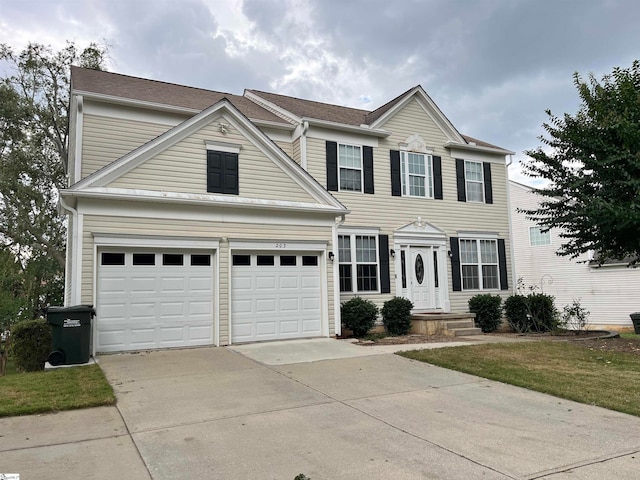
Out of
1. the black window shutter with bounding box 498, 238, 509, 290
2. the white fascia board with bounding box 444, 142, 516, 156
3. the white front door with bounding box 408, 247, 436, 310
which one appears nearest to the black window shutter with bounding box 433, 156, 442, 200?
the white fascia board with bounding box 444, 142, 516, 156

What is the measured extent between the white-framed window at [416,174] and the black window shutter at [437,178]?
11cm

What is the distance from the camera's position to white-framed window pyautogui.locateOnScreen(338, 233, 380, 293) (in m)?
14.1

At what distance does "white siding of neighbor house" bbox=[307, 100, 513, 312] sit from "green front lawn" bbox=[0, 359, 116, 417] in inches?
313

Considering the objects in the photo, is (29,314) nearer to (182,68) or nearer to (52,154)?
(52,154)

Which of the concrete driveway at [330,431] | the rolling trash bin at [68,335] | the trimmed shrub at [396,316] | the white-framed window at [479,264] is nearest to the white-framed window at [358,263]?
the trimmed shrub at [396,316]

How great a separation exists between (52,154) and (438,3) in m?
19.2

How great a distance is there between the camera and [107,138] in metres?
12.3

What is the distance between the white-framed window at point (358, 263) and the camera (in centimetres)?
1411

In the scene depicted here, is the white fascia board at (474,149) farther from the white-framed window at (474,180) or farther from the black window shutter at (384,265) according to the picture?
the black window shutter at (384,265)

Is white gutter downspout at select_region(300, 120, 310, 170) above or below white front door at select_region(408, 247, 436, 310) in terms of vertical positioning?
above

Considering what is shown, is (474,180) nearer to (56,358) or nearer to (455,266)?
(455,266)

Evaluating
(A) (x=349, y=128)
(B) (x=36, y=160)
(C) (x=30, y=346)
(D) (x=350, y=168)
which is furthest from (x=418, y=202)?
(B) (x=36, y=160)

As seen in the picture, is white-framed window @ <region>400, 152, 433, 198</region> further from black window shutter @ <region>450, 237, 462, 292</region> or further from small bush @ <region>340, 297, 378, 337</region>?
small bush @ <region>340, 297, 378, 337</region>

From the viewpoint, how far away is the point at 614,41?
1254 centimetres
